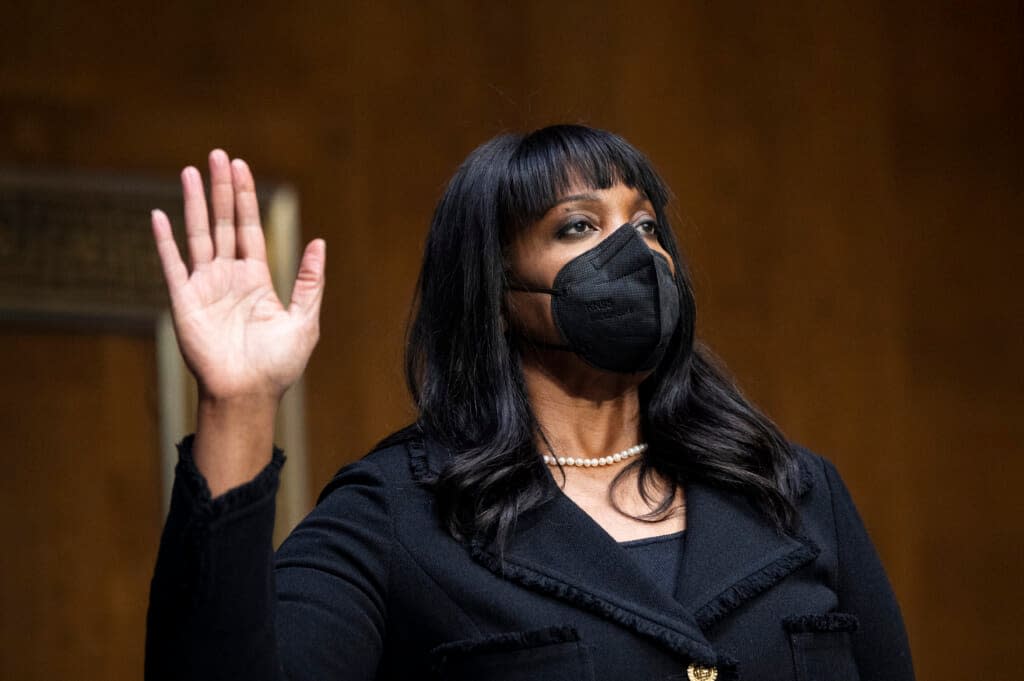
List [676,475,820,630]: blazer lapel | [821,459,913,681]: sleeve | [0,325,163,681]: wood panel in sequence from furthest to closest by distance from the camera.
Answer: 1. [0,325,163,681]: wood panel
2. [821,459,913,681]: sleeve
3. [676,475,820,630]: blazer lapel

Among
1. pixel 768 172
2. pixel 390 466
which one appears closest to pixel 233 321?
pixel 390 466

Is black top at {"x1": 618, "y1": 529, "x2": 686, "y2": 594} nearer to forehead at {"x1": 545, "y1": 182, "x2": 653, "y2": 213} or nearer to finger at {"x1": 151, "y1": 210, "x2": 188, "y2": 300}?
forehead at {"x1": 545, "y1": 182, "x2": 653, "y2": 213}

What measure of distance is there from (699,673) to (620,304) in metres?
0.50

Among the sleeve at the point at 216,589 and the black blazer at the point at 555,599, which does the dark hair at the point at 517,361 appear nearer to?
the black blazer at the point at 555,599

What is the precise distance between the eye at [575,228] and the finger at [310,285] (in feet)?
1.38

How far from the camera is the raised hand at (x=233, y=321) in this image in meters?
1.82

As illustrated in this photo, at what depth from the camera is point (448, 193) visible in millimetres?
2422

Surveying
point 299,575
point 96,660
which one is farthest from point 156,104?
point 299,575

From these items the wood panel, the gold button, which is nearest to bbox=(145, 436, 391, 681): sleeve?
the gold button

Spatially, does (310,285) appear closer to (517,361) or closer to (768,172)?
(517,361)

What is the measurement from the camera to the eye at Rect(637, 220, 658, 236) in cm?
232

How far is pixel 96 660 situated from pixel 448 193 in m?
1.76

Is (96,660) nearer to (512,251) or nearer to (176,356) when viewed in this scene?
(176,356)

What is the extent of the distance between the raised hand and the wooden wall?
203 centimetres
